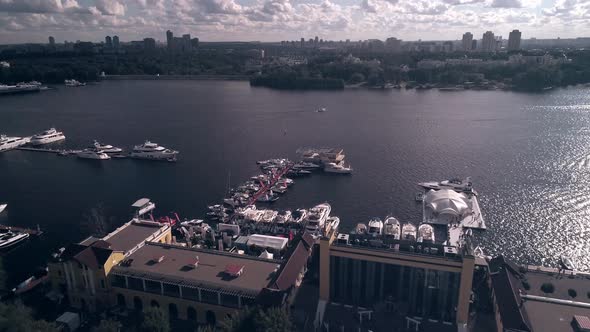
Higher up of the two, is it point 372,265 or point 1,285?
point 372,265

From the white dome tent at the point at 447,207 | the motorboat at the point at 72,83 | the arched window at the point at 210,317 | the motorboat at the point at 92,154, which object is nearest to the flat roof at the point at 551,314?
the arched window at the point at 210,317

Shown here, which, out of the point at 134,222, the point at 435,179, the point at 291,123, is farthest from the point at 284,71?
the point at 134,222

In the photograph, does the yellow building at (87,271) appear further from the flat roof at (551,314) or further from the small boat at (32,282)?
the flat roof at (551,314)

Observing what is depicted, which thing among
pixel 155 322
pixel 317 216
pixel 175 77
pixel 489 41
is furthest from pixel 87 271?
pixel 489 41

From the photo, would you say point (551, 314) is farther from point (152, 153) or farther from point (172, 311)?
point (152, 153)

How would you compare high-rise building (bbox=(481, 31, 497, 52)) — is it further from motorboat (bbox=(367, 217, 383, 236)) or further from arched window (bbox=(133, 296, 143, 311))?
arched window (bbox=(133, 296, 143, 311))

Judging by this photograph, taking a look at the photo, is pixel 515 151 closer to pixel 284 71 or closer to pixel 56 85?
pixel 284 71
